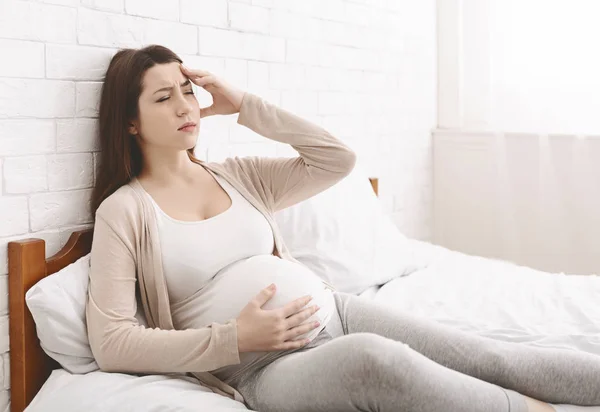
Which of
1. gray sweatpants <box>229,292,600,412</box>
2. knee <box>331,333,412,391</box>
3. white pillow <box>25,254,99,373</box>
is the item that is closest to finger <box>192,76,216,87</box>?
white pillow <box>25,254,99,373</box>

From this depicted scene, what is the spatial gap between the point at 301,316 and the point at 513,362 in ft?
1.42

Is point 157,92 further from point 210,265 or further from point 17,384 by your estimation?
point 17,384

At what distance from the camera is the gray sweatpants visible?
1281 millimetres

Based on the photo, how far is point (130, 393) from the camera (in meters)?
1.45

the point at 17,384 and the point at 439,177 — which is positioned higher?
the point at 439,177

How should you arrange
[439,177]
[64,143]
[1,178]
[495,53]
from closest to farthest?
[1,178]
[64,143]
[495,53]
[439,177]

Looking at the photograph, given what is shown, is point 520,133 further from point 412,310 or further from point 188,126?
point 188,126

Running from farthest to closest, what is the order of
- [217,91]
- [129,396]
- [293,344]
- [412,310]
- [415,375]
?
[412,310] < [217,91] < [293,344] < [129,396] < [415,375]

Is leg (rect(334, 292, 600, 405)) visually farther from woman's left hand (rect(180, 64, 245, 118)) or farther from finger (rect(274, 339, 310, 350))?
woman's left hand (rect(180, 64, 245, 118))

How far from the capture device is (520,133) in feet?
9.75

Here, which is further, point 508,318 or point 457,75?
point 457,75

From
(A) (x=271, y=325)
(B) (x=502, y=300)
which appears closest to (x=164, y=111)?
(A) (x=271, y=325)

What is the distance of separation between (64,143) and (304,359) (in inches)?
31.3

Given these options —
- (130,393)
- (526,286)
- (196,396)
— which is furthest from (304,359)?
(526,286)
